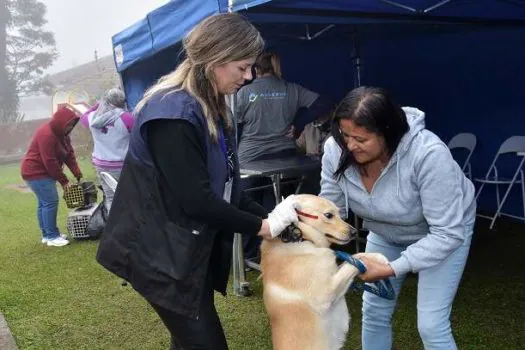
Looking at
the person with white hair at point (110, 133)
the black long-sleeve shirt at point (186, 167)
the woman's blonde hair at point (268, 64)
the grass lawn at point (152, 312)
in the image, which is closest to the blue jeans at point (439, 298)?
the black long-sleeve shirt at point (186, 167)

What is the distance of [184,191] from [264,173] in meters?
2.02

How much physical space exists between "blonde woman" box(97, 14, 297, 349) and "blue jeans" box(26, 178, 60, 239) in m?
4.69

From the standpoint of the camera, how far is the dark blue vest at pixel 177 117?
1618mm

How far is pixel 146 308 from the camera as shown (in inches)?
157

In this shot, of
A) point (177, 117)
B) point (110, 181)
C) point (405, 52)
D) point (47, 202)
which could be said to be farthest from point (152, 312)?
point (405, 52)

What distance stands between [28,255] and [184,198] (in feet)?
16.4

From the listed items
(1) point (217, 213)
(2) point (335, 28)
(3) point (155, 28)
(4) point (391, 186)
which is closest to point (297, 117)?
(3) point (155, 28)

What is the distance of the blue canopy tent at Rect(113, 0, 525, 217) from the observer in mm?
4246

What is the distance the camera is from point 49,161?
591cm

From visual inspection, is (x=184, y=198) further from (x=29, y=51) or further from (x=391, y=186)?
(x=29, y=51)

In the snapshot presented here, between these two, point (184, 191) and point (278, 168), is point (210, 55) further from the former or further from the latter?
point (278, 168)

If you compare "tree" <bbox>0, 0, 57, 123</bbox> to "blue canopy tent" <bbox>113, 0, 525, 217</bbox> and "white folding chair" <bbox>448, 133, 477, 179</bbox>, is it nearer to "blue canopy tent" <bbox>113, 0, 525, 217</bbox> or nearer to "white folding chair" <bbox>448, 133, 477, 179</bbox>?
"blue canopy tent" <bbox>113, 0, 525, 217</bbox>

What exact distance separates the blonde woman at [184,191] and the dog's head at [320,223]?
36cm

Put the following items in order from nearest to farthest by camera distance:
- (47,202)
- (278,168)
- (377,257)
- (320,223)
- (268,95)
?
(377,257), (320,223), (278,168), (268,95), (47,202)
